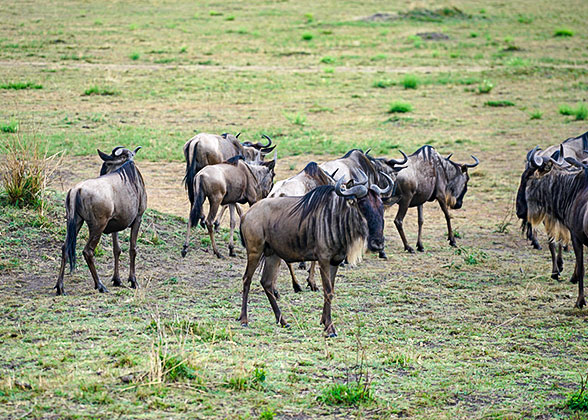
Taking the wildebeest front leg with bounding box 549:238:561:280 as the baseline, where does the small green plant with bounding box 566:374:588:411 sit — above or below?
above

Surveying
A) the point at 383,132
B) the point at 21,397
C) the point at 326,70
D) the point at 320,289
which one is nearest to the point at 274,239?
the point at 320,289

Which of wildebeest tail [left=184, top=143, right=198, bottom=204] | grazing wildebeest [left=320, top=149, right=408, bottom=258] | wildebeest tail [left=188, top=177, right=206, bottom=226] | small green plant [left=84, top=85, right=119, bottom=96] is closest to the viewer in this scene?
grazing wildebeest [left=320, top=149, right=408, bottom=258]

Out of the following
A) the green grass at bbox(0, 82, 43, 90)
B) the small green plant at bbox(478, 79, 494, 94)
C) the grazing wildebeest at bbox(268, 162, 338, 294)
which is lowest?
the green grass at bbox(0, 82, 43, 90)

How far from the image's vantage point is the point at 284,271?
9.17m

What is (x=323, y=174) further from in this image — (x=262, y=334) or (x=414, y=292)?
(x=262, y=334)

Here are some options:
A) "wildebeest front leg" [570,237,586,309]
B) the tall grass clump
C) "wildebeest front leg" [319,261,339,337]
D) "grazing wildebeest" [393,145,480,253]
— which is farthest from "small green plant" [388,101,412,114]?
"wildebeest front leg" [319,261,339,337]

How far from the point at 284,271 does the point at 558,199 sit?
10.4 feet

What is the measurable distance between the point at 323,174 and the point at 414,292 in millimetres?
1583

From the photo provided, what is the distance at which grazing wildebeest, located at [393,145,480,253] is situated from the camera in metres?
10.5

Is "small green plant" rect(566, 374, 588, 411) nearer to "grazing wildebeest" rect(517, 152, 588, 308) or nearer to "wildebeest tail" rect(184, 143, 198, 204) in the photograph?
"grazing wildebeest" rect(517, 152, 588, 308)

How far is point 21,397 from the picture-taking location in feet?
15.4

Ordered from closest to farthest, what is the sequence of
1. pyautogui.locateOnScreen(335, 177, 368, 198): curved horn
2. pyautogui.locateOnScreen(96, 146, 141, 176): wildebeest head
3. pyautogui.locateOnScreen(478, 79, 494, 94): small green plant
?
1. pyautogui.locateOnScreen(335, 177, 368, 198): curved horn
2. pyautogui.locateOnScreen(96, 146, 141, 176): wildebeest head
3. pyautogui.locateOnScreen(478, 79, 494, 94): small green plant

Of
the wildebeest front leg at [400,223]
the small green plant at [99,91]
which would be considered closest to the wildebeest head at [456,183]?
the wildebeest front leg at [400,223]

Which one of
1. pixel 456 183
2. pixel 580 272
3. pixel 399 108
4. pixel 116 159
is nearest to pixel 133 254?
pixel 116 159
